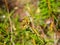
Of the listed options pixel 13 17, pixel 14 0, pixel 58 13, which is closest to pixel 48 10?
pixel 58 13

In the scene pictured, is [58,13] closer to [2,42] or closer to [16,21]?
[16,21]

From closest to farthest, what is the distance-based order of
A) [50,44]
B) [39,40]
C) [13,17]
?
[39,40] < [50,44] < [13,17]

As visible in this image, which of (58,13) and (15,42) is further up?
(58,13)

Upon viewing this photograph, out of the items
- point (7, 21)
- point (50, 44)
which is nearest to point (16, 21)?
point (7, 21)

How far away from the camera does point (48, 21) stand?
2.86m

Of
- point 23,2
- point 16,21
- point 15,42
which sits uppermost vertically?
point 23,2

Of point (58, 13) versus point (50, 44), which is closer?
point (50, 44)

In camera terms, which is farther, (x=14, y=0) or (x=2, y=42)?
(x=14, y=0)

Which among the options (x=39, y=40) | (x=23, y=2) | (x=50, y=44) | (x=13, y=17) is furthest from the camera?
(x=23, y=2)

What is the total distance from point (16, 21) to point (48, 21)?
446mm

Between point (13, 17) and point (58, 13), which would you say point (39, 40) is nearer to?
point (58, 13)

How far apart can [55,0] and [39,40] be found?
0.92 metres

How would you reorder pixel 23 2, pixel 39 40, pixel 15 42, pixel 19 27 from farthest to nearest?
pixel 23 2 → pixel 19 27 → pixel 15 42 → pixel 39 40

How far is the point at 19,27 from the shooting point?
279cm
